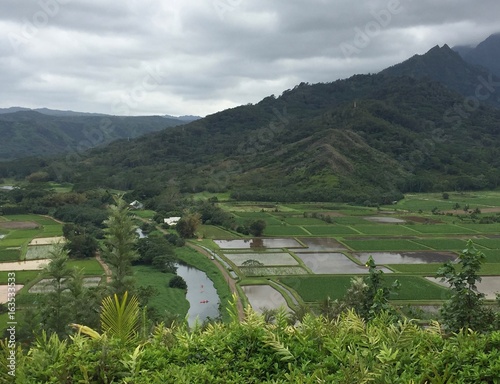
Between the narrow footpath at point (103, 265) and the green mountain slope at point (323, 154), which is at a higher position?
the green mountain slope at point (323, 154)

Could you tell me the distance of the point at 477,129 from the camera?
387 feet

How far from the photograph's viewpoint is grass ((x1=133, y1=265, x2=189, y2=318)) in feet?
86.0

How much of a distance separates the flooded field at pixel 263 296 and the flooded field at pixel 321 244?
40.1 ft

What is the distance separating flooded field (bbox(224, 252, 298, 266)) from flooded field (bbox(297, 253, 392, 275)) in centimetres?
139

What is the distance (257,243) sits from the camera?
43500mm

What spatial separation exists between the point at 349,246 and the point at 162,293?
67.4 feet

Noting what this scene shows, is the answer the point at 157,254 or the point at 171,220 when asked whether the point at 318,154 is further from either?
the point at 157,254

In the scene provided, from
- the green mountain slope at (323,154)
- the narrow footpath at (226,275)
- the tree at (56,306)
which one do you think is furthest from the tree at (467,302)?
the green mountain slope at (323,154)

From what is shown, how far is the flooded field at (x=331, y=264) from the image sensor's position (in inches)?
1315

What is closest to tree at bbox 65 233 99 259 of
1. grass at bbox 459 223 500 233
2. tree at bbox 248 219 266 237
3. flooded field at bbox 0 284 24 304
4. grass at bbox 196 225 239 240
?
flooded field at bbox 0 284 24 304

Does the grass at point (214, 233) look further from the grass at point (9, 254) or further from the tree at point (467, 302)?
the tree at point (467, 302)

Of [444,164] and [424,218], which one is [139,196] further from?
[444,164]

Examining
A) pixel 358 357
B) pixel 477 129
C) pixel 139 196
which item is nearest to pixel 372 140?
pixel 477 129

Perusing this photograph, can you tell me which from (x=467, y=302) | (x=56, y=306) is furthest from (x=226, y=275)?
(x=467, y=302)
